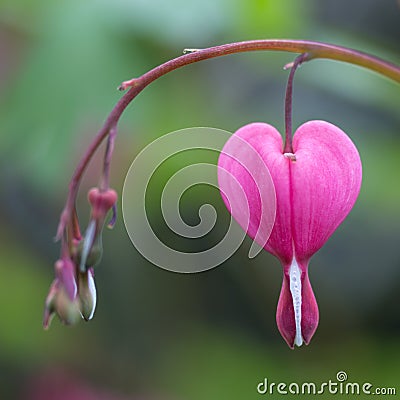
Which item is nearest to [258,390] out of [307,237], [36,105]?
[36,105]

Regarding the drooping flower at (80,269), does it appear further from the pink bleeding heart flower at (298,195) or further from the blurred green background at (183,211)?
the blurred green background at (183,211)

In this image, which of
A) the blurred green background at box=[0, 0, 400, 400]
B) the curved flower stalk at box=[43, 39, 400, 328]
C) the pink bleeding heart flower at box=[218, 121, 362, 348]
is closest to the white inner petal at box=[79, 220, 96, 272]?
the curved flower stalk at box=[43, 39, 400, 328]

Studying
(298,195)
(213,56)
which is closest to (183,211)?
(298,195)

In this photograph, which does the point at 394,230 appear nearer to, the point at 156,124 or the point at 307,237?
the point at 156,124

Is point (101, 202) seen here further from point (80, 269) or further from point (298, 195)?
point (298, 195)

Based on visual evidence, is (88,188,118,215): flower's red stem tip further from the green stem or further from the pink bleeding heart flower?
the pink bleeding heart flower

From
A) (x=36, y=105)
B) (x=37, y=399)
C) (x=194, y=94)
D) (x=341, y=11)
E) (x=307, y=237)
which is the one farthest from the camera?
(x=341, y=11)

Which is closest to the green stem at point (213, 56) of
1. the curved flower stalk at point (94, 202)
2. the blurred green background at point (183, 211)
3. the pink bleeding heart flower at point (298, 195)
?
the curved flower stalk at point (94, 202)
